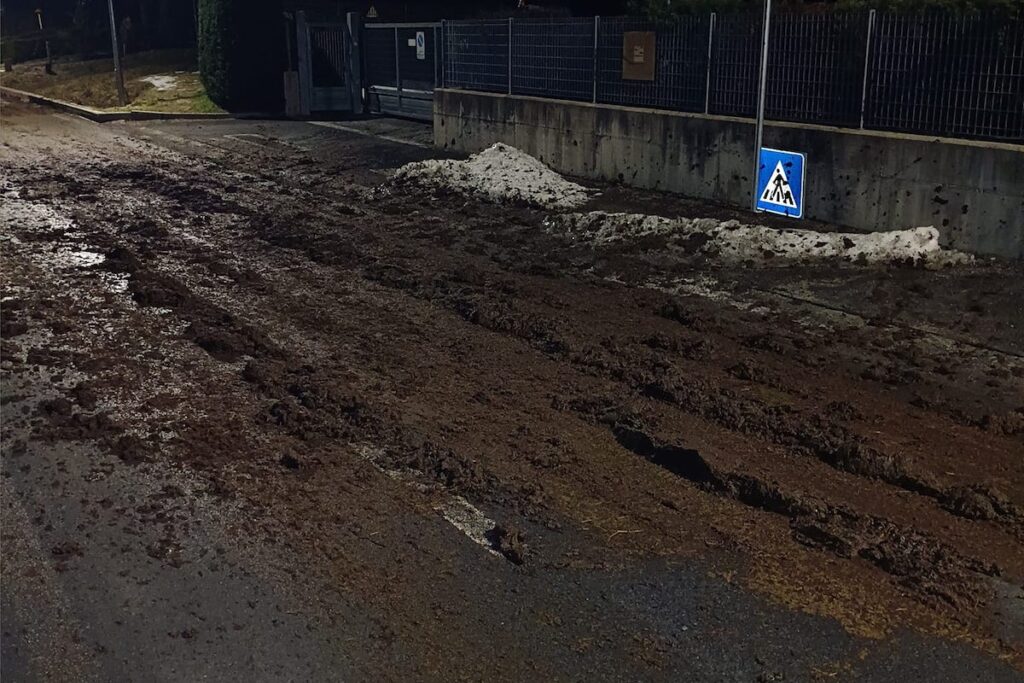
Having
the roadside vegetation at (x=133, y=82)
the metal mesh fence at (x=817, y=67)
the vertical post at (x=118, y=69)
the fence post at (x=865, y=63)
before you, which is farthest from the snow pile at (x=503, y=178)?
the vertical post at (x=118, y=69)

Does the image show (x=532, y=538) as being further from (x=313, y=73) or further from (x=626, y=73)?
(x=313, y=73)

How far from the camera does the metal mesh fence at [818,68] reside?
11062mm

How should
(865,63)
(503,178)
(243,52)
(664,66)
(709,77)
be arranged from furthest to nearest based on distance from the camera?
(243,52), (503,178), (664,66), (709,77), (865,63)

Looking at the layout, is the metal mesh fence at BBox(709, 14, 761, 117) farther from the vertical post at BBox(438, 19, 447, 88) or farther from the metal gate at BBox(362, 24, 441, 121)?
the metal gate at BBox(362, 24, 441, 121)

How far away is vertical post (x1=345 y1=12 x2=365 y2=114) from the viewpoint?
2725 cm

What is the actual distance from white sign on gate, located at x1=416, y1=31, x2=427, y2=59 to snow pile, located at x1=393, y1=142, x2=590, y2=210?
8.47 meters

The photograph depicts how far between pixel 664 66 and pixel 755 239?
472 centimetres

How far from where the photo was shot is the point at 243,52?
2797 cm

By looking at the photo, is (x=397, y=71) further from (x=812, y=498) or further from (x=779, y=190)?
(x=812, y=498)

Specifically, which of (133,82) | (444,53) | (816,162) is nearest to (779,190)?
(816,162)

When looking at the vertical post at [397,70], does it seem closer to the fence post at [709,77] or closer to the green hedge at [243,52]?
the green hedge at [243,52]

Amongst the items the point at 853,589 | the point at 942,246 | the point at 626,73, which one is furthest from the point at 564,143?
the point at 853,589

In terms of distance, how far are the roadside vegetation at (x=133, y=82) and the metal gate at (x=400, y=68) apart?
464 cm

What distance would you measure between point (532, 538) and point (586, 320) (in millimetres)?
3968
